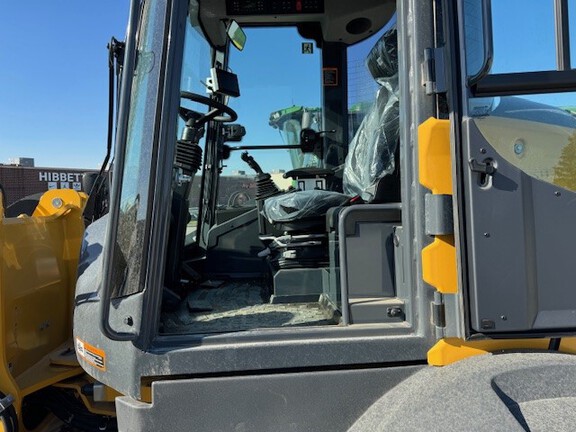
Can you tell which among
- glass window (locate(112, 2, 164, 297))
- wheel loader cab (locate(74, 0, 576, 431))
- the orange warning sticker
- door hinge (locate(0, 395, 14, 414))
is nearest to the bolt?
wheel loader cab (locate(74, 0, 576, 431))

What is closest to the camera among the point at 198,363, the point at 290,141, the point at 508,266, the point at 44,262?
the point at 508,266

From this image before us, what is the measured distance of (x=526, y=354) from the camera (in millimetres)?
1479

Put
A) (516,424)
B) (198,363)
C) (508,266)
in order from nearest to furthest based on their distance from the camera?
(516,424), (508,266), (198,363)

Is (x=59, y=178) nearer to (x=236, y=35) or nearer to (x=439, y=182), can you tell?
(x=236, y=35)

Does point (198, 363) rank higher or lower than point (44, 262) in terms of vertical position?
lower

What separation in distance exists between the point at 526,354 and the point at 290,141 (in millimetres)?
2152

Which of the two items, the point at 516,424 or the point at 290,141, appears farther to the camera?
the point at 290,141

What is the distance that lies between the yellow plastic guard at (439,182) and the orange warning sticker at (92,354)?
3.86 feet

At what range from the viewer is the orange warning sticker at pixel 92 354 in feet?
5.43

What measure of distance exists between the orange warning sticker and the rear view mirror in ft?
6.47

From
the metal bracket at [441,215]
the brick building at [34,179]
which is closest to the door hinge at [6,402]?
the metal bracket at [441,215]

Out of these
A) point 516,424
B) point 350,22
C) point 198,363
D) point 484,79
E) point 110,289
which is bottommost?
point 516,424

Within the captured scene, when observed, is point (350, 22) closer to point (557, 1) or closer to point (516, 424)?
point (557, 1)

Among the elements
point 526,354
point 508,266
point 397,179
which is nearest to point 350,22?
point 397,179
